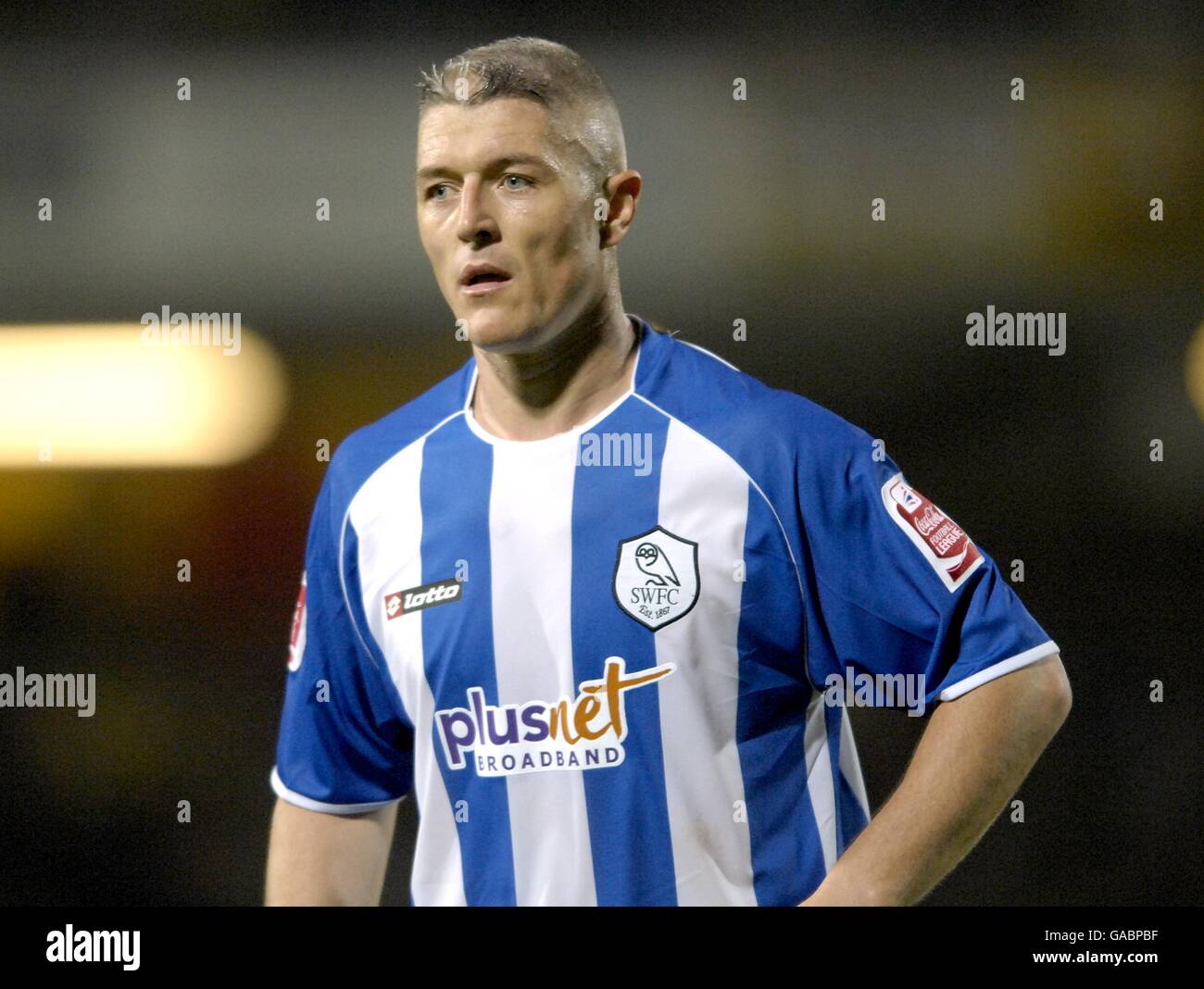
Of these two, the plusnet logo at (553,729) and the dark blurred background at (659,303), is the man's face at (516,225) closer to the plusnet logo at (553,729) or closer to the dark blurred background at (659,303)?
the dark blurred background at (659,303)

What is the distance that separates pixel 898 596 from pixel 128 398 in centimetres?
132

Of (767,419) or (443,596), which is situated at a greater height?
(767,419)

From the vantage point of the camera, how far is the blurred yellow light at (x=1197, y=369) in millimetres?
2055

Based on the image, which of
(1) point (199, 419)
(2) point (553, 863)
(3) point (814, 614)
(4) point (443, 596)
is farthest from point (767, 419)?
(1) point (199, 419)

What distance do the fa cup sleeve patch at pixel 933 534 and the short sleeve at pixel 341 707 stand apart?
848 millimetres

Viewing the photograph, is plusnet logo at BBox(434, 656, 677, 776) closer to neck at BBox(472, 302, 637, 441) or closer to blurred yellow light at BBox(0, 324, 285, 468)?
neck at BBox(472, 302, 637, 441)

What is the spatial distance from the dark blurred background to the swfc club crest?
1.17 feet

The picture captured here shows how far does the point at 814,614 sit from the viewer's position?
6.11ft

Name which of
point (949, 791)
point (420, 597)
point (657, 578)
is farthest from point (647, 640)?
point (949, 791)

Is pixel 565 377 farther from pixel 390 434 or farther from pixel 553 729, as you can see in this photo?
pixel 553 729

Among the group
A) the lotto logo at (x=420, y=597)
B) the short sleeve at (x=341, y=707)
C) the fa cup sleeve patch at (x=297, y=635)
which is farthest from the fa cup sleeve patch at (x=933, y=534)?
the fa cup sleeve patch at (x=297, y=635)

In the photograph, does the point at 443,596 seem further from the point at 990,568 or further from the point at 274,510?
the point at 990,568

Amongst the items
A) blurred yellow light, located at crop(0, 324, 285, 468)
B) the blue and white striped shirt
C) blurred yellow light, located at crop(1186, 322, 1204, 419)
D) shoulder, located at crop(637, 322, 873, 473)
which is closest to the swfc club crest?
the blue and white striped shirt
